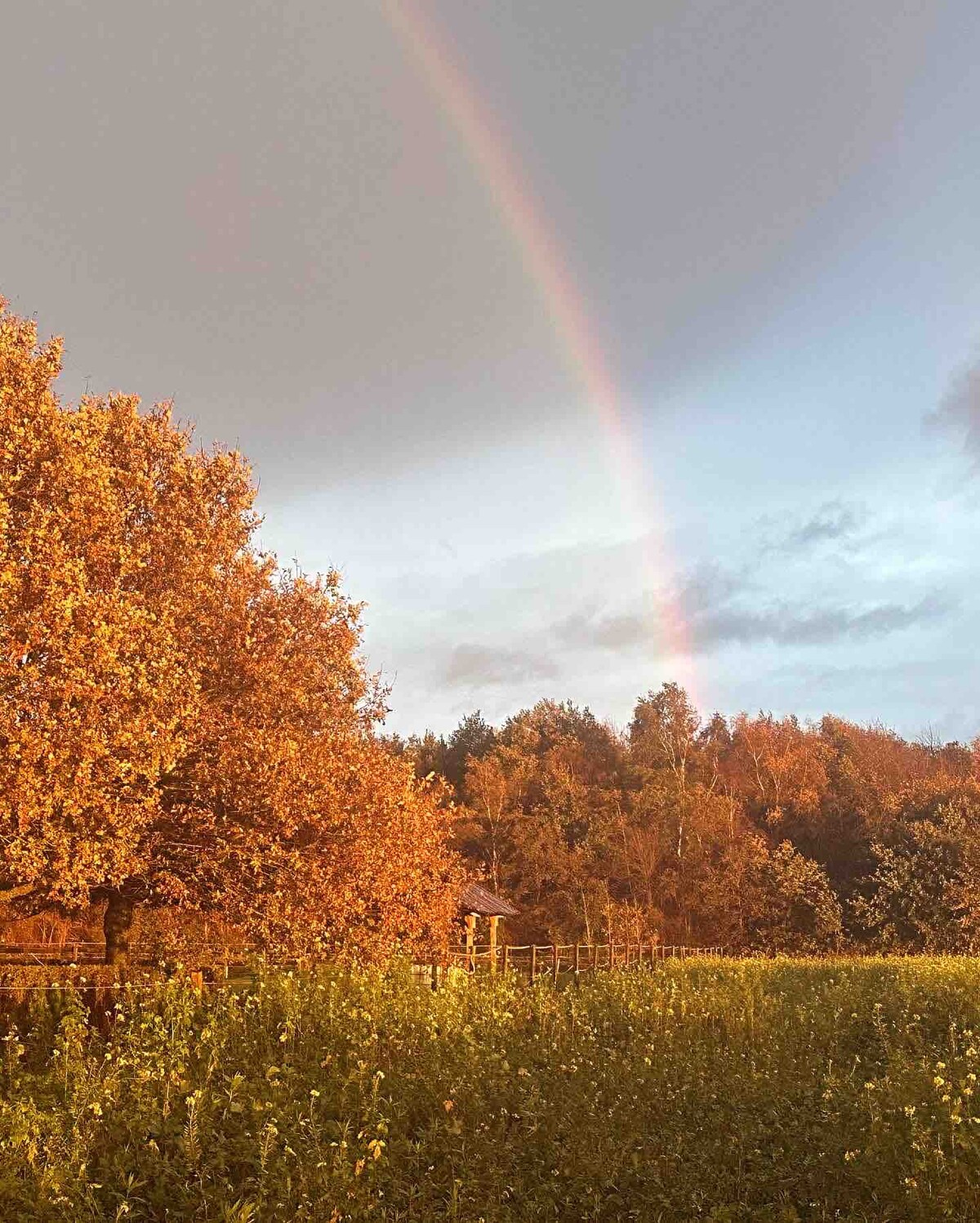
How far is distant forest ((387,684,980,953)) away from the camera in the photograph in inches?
1898

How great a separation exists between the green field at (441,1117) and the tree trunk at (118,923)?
14.5ft

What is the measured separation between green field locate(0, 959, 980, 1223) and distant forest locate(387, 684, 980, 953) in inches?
1010

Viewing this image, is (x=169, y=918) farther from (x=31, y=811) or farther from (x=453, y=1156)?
(x=453, y=1156)

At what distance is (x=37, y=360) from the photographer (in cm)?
1617

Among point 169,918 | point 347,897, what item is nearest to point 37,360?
point 347,897

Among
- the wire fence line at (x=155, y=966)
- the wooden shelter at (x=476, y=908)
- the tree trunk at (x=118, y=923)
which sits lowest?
the wire fence line at (x=155, y=966)

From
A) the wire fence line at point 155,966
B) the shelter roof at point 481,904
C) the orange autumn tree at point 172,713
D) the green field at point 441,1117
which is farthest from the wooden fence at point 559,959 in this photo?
the green field at point 441,1117

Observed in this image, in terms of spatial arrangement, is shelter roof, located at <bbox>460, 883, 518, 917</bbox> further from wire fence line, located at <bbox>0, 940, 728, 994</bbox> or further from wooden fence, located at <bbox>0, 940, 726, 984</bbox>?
wire fence line, located at <bbox>0, 940, 728, 994</bbox>

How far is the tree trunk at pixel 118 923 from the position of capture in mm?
17750

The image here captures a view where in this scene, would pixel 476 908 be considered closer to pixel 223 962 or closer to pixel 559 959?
pixel 559 959

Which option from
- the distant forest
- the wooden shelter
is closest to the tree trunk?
the wooden shelter

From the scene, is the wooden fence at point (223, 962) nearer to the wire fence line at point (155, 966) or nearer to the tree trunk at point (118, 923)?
the wire fence line at point (155, 966)

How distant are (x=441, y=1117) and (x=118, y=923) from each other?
10433mm

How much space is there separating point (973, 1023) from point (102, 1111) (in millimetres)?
12847
